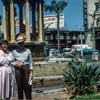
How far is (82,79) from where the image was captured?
1820cm

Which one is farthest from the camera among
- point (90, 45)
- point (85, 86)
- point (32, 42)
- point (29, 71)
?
point (90, 45)

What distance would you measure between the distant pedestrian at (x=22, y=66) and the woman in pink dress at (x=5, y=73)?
231 mm

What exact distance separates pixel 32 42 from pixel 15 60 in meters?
33.5

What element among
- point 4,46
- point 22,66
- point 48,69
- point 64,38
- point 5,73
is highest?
point 4,46

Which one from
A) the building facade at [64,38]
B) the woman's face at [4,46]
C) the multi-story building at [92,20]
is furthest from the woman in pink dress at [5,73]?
the building facade at [64,38]

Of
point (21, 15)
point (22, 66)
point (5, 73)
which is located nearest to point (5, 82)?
point (5, 73)

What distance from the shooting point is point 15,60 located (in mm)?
13070

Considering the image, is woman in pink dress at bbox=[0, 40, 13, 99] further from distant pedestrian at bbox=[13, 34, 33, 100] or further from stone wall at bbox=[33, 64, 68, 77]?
stone wall at bbox=[33, 64, 68, 77]

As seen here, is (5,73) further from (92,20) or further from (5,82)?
(92,20)

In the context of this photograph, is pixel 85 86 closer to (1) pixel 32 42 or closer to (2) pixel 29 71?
(2) pixel 29 71

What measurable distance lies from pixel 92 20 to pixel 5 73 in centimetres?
9298

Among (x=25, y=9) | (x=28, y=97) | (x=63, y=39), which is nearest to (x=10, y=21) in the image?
(x=25, y=9)

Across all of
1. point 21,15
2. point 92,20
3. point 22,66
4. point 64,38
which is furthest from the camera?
point 64,38

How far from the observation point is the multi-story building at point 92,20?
103m
